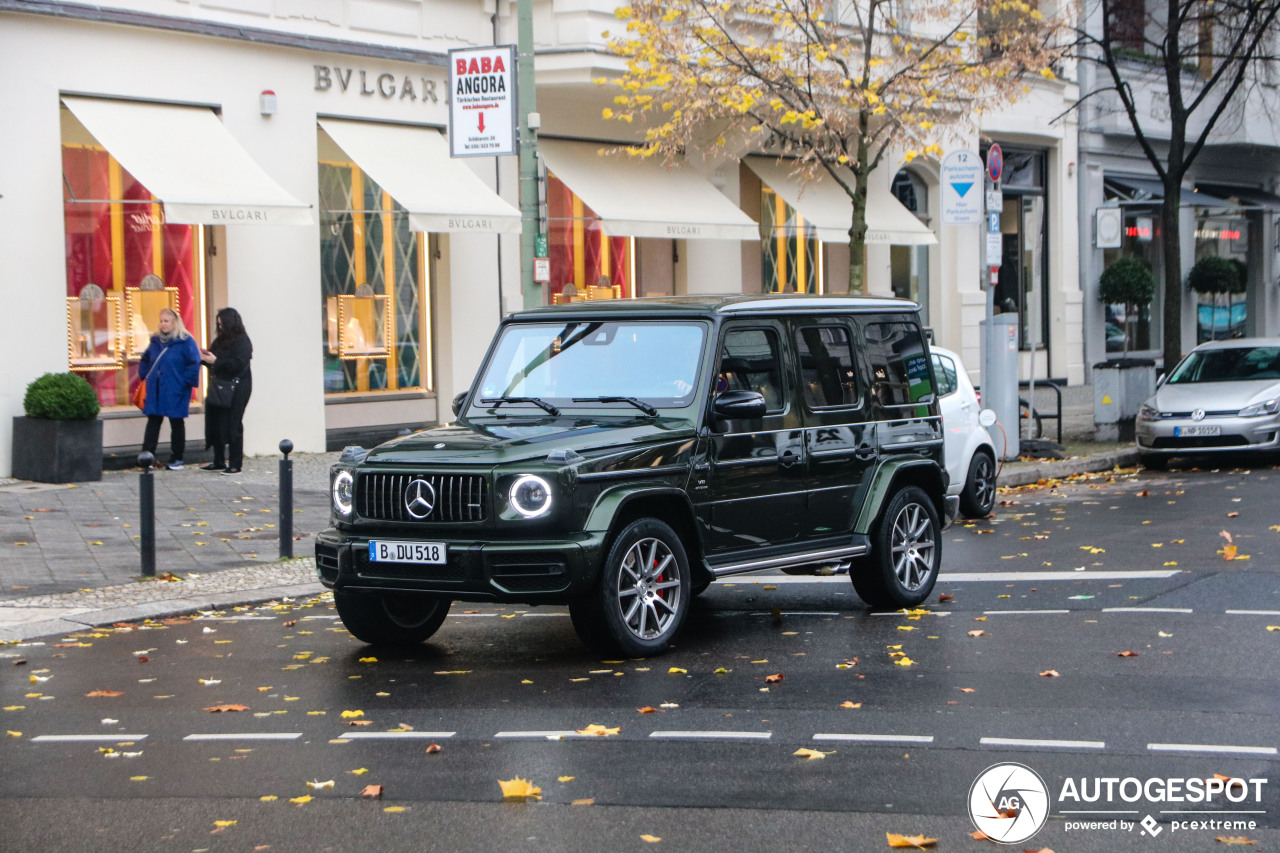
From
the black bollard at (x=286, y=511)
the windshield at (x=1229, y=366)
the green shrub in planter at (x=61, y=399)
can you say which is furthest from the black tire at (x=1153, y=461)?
the green shrub in planter at (x=61, y=399)

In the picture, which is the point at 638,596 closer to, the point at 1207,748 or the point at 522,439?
the point at 522,439

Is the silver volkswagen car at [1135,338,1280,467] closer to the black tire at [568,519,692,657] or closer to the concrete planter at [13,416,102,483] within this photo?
the concrete planter at [13,416,102,483]

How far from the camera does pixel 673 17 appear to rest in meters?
19.5

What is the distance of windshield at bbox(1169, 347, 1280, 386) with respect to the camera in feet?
64.5

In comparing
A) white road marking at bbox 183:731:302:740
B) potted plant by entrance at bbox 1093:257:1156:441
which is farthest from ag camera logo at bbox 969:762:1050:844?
potted plant by entrance at bbox 1093:257:1156:441

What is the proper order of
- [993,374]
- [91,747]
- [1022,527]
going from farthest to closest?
[993,374], [1022,527], [91,747]

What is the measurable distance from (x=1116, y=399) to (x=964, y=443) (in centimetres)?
822

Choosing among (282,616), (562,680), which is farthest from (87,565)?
(562,680)

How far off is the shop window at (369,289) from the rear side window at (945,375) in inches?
313

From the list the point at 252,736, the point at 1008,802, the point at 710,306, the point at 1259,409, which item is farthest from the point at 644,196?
the point at 1008,802

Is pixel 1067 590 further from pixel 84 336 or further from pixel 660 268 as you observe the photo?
pixel 660 268

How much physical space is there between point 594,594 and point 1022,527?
694cm

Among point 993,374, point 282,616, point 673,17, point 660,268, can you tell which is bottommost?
point 282,616

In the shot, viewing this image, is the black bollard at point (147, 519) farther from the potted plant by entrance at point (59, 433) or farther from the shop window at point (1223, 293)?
the shop window at point (1223, 293)
